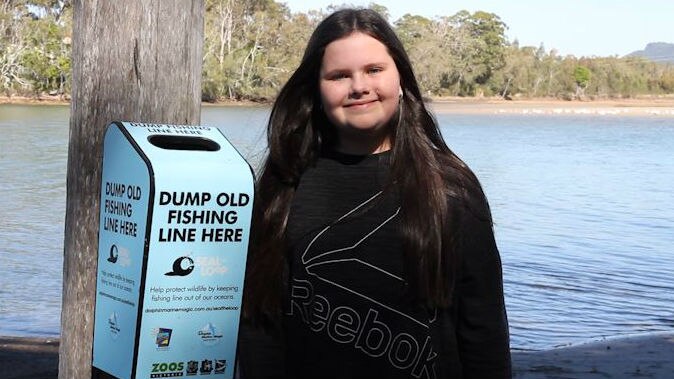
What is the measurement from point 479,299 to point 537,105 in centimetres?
9157

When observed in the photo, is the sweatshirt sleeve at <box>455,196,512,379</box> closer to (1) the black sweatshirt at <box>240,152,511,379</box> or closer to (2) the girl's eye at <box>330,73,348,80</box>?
(1) the black sweatshirt at <box>240,152,511,379</box>

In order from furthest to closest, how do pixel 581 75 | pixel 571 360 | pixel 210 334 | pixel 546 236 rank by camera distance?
pixel 581 75 < pixel 546 236 < pixel 571 360 < pixel 210 334

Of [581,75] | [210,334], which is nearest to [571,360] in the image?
[210,334]

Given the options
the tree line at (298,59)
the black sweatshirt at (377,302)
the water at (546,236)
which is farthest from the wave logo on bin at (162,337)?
the tree line at (298,59)

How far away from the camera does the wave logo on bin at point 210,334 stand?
1.92 metres

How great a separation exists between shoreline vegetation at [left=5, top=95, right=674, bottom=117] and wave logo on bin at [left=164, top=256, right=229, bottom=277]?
182 feet

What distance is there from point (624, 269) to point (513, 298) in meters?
2.65

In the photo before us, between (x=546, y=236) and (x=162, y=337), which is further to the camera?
(x=546, y=236)

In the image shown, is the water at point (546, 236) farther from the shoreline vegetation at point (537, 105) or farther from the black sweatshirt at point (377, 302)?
the shoreline vegetation at point (537, 105)

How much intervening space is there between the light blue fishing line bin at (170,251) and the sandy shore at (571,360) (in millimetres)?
4341

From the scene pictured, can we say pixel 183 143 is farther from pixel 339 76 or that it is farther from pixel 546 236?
pixel 546 236

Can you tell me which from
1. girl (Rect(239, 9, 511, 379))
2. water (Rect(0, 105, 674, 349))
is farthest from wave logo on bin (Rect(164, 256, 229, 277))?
water (Rect(0, 105, 674, 349))

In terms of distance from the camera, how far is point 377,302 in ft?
6.98

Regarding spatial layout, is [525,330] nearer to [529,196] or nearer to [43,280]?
[43,280]
